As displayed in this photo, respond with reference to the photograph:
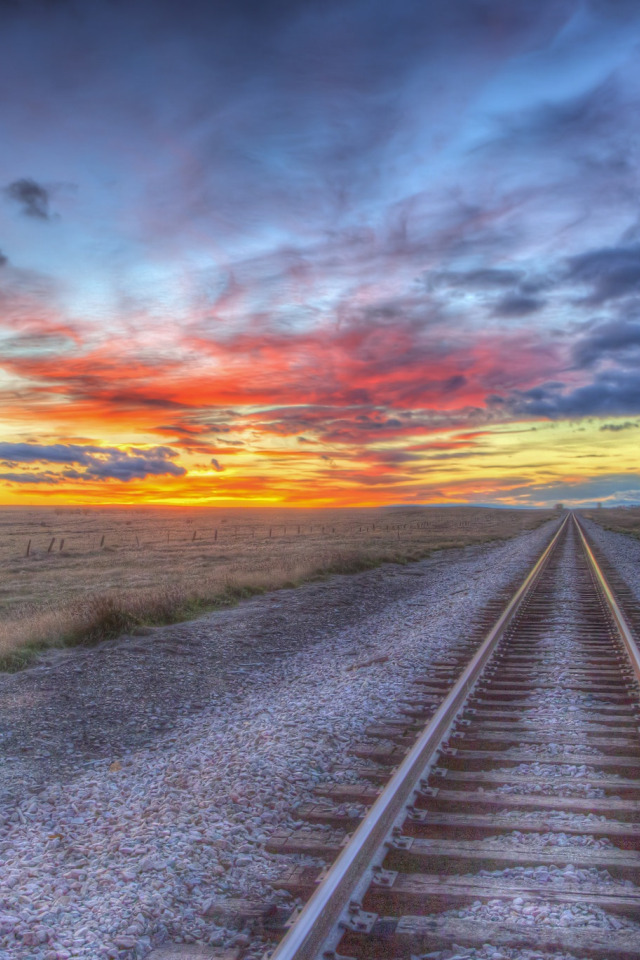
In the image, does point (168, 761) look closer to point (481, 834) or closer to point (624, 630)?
point (481, 834)

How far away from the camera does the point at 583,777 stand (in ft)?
17.9

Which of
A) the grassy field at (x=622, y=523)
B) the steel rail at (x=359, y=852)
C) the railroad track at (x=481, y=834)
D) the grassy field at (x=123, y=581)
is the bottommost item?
the grassy field at (x=123, y=581)

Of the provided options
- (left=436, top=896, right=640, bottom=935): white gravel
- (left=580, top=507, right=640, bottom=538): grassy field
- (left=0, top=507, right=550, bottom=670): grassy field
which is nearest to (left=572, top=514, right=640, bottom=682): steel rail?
(left=436, top=896, right=640, bottom=935): white gravel

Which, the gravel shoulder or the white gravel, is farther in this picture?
the gravel shoulder

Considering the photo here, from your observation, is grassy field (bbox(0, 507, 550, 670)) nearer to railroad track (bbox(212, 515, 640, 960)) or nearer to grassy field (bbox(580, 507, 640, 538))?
railroad track (bbox(212, 515, 640, 960))

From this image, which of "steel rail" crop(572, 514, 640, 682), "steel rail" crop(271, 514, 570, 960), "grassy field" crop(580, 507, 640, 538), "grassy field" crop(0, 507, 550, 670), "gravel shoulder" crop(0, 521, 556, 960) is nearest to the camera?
"steel rail" crop(271, 514, 570, 960)

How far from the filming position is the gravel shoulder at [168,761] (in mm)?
4012

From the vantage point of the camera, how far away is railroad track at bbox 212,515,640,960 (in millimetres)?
3412

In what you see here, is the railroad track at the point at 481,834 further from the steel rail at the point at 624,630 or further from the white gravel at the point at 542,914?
the steel rail at the point at 624,630

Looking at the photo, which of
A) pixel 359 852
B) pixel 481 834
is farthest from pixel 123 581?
pixel 359 852

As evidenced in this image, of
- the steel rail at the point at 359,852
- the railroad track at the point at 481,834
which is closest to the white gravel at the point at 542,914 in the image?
the railroad track at the point at 481,834

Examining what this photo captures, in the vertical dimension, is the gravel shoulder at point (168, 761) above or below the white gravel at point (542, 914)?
below

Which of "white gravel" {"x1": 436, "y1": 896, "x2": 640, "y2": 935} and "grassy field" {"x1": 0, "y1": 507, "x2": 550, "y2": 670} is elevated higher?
"white gravel" {"x1": 436, "y1": 896, "x2": 640, "y2": 935}

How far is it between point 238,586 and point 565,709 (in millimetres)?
12614
